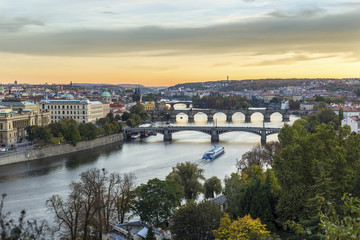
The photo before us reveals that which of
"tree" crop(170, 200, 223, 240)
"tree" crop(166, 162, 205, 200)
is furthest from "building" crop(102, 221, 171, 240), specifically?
"tree" crop(166, 162, 205, 200)

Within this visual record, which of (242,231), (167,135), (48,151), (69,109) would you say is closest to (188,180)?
(242,231)

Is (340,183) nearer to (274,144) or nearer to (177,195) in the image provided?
(177,195)

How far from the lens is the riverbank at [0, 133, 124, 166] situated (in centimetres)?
2042

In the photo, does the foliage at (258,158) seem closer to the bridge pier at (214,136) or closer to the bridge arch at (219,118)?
the bridge pier at (214,136)

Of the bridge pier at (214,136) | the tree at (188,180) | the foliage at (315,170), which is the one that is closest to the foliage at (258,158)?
the tree at (188,180)

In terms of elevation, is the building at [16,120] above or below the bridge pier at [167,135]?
above

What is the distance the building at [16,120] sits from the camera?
2453 cm

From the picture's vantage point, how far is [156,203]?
10523mm

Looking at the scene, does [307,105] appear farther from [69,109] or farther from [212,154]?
[212,154]

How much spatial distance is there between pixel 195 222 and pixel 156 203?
1979 mm

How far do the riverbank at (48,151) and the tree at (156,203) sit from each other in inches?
448

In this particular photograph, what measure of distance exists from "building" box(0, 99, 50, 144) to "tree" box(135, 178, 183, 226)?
16.0 m

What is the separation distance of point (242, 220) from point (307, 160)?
226cm

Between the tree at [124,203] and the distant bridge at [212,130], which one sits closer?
the tree at [124,203]
